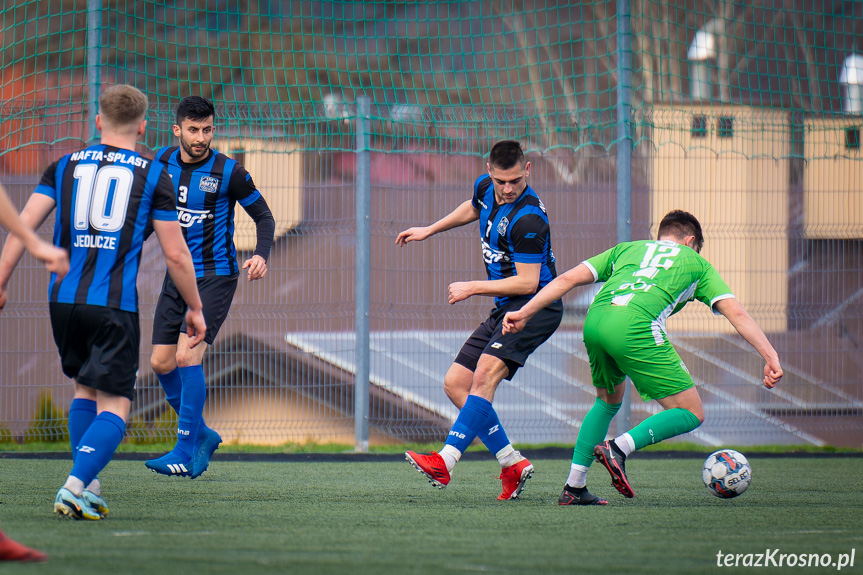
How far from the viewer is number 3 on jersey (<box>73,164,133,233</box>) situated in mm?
3404

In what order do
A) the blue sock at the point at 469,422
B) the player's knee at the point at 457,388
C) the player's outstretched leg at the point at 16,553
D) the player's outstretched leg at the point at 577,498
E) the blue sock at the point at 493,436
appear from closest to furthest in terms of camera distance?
the player's outstretched leg at the point at 16,553 < the player's outstretched leg at the point at 577,498 < the blue sock at the point at 469,422 < the blue sock at the point at 493,436 < the player's knee at the point at 457,388

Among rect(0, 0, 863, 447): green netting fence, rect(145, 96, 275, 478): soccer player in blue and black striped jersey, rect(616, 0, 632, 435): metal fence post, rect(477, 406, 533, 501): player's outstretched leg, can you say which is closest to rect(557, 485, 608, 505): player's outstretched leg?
rect(477, 406, 533, 501): player's outstretched leg

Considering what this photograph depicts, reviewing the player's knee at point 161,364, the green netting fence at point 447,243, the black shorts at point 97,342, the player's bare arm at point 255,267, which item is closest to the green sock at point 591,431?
the player's bare arm at point 255,267

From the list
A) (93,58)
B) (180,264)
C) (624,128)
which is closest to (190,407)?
(180,264)

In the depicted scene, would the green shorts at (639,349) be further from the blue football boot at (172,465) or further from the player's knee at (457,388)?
the blue football boot at (172,465)

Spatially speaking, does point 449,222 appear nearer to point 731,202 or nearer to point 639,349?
point 639,349

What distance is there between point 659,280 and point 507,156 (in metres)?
0.92

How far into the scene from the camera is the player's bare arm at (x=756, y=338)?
396cm

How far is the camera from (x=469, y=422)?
4.39 meters

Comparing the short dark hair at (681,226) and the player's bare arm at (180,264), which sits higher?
the short dark hair at (681,226)

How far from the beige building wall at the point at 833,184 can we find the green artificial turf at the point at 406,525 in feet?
10.2

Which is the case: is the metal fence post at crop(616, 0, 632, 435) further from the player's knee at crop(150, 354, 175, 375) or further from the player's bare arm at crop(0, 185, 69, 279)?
the player's bare arm at crop(0, 185, 69, 279)

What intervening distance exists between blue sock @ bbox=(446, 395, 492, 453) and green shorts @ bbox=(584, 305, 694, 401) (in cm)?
63

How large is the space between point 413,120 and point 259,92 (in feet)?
9.71
